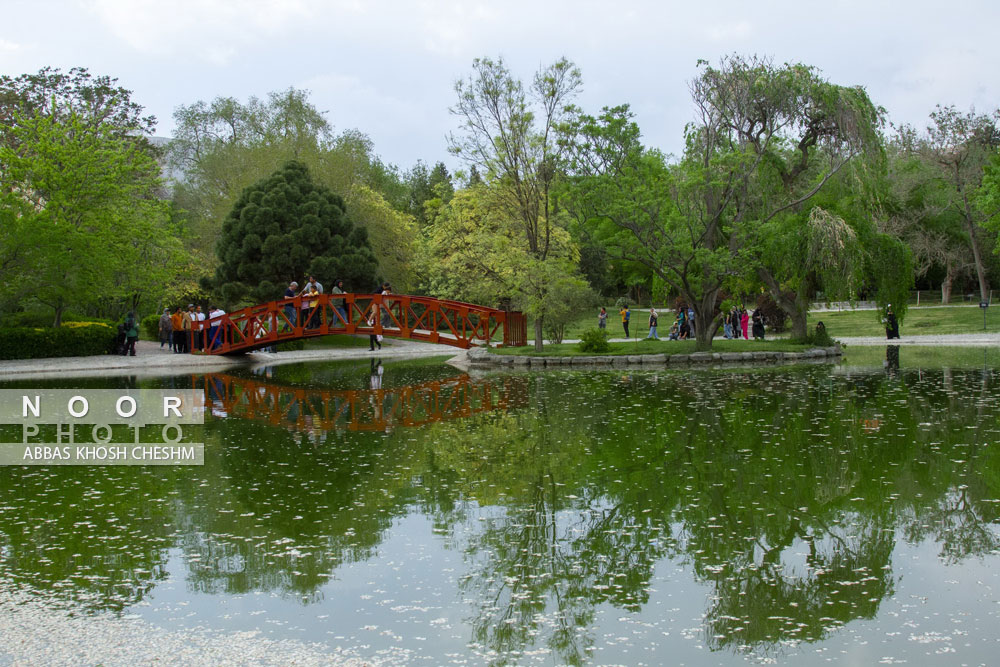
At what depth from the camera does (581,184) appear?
2619 centimetres

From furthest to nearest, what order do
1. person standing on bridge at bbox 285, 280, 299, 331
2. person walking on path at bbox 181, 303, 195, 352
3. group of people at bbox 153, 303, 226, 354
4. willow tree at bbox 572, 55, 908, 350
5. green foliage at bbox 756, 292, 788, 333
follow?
green foliage at bbox 756, 292, 788, 333 < person walking on path at bbox 181, 303, 195, 352 < group of people at bbox 153, 303, 226, 354 < person standing on bridge at bbox 285, 280, 299, 331 < willow tree at bbox 572, 55, 908, 350

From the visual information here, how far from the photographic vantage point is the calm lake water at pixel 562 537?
543 cm

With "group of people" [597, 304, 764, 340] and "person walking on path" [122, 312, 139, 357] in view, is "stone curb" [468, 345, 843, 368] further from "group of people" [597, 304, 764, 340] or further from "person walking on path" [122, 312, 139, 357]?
"person walking on path" [122, 312, 139, 357]

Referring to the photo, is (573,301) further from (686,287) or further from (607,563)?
(607,563)

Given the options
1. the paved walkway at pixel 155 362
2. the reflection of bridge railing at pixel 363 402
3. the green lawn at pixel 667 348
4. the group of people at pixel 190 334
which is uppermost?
the group of people at pixel 190 334

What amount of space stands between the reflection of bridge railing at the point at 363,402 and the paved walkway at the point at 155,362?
6341 mm

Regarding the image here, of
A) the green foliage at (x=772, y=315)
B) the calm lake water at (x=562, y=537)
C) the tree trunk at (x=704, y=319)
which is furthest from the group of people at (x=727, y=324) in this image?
the calm lake water at (x=562, y=537)

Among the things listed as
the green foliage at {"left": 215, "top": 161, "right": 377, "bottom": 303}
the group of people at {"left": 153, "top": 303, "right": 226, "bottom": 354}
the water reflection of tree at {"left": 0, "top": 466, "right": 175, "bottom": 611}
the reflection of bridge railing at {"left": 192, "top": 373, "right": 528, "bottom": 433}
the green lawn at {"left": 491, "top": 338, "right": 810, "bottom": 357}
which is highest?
the green foliage at {"left": 215, "top": 161, "right": 377, "bottom": 303}

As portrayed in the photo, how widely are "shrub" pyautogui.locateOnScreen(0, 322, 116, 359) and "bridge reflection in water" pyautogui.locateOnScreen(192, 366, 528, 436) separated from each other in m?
9.27

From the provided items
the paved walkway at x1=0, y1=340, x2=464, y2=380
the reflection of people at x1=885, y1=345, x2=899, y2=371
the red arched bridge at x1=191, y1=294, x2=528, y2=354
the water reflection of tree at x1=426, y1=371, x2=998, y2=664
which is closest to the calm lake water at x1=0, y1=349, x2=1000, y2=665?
the water reflection of tree at x1=426, y1=371, x2=998, y2=664

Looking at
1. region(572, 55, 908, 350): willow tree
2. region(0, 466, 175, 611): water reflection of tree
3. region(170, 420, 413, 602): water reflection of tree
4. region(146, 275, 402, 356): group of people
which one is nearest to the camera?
region(0, 466, 175, 611): water reflection of tree

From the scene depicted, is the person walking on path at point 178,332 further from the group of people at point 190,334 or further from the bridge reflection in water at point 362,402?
the bridge reflection in water at point 362,402

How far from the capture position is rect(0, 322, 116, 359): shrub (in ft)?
95.8

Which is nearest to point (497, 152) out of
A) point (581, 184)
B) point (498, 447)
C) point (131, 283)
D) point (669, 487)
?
point (581, 184)
